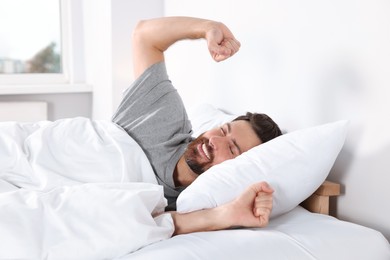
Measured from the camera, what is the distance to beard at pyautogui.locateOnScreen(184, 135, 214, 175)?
58.3 inches

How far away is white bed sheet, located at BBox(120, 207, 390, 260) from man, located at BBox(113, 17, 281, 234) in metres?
0.36

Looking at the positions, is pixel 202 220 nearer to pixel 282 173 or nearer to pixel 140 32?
pixel 282 173

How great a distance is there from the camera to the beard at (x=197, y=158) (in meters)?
1.48

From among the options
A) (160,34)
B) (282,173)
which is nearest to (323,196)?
(282,173)

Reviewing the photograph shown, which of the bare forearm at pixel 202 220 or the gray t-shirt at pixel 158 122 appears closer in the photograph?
the bare forearm at pixel 202 220

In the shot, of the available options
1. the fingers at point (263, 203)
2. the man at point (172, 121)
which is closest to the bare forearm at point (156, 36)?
the man at point (172, 121)

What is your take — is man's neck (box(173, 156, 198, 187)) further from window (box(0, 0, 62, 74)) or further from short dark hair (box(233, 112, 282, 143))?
window (box(0, 0, 62, 74))

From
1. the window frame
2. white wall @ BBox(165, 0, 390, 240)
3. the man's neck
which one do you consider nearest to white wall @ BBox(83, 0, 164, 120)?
the window frame

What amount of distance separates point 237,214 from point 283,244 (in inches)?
4.8

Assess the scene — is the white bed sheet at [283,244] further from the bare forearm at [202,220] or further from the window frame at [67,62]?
the window frame at [67,62]

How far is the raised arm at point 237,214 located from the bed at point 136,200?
0.08ft

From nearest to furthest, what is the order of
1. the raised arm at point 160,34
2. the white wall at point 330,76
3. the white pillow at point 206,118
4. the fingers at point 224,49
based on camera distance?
1. the white wall at point 330,76
2. the fingers at point 224,49
3. the raised arm at point 160,34
4. the white pillow at point 206,118

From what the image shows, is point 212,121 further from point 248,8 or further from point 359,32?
point 359,32

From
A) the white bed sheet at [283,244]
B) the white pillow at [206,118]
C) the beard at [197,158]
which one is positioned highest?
the white pillow at [206,118]
